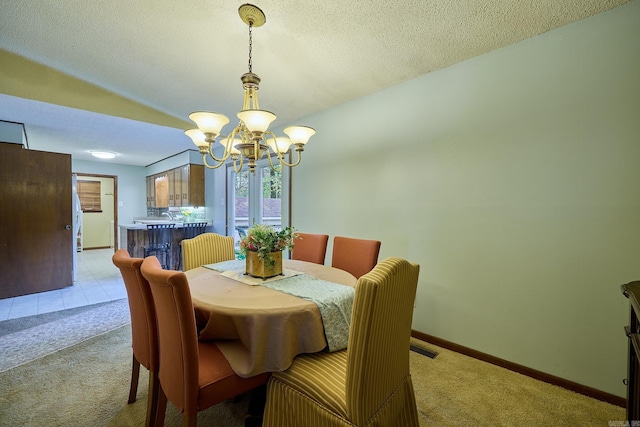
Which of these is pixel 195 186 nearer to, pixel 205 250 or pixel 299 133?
pixel 205 250

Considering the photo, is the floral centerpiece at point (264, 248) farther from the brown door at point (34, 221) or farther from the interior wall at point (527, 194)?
the brown door at point (34, 221)

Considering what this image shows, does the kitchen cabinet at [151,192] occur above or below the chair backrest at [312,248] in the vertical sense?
above

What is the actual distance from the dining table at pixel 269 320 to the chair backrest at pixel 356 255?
2.21 ft

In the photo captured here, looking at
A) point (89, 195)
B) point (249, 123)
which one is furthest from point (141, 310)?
point (89, 195)

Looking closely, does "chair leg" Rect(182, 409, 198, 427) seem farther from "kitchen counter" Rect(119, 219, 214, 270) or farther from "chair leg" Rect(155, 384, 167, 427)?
"kitchen counter" Rect(119, 219, 214, 270)

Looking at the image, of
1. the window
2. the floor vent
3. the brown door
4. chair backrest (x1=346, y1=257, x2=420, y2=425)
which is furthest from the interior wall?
the window

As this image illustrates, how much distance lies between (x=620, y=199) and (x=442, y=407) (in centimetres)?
168

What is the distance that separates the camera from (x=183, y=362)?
1.14m

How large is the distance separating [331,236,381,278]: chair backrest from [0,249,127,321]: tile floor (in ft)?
10.2

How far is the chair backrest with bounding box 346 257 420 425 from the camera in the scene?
1.02 metres

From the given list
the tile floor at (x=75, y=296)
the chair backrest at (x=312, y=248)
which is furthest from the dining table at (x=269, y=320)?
the tile floor at (x=75, y=296)

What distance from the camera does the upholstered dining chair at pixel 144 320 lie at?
1393 mm

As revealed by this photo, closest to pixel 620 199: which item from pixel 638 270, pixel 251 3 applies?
pixel 638 270

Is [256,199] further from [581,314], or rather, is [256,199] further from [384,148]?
[581,314]
